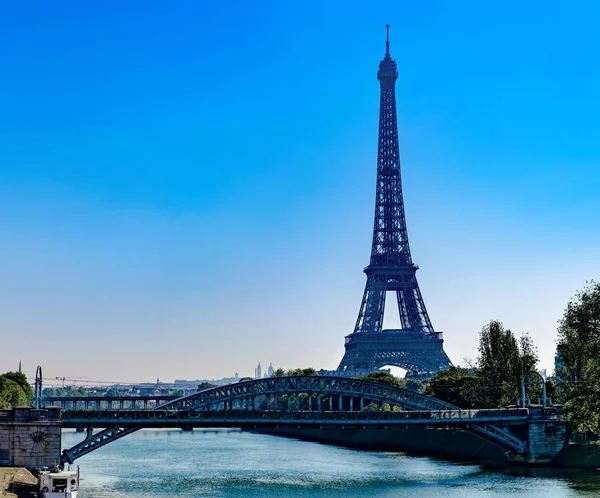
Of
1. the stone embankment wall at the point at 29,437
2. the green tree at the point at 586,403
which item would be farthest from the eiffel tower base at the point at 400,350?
the stone embankment wall at the point at 29,437

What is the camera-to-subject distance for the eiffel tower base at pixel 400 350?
149m

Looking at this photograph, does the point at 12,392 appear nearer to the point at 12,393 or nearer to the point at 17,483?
the point at 12,393

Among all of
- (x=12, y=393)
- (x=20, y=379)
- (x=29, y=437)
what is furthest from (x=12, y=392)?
(x=29, y=437)

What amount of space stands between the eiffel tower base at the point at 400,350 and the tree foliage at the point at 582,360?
69.0 meters

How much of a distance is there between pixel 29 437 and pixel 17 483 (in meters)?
8.84

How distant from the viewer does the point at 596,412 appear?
65.9 meters

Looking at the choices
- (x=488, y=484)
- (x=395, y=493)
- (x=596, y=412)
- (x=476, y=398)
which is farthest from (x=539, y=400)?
(x=395, y=493)

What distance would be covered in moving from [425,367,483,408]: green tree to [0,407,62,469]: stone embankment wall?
4592 centimetres

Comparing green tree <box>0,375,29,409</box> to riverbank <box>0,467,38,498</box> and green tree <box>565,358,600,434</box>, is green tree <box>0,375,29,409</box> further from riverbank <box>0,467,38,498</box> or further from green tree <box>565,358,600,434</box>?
green tree <box>565,358,600,434</box>

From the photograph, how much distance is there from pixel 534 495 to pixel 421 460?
24.5 m

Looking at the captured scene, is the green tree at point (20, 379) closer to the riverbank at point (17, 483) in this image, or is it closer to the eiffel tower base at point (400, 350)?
the eiffel tower base at point (400, 350)

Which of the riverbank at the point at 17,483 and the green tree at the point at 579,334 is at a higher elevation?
the green tree at the point at 579,334

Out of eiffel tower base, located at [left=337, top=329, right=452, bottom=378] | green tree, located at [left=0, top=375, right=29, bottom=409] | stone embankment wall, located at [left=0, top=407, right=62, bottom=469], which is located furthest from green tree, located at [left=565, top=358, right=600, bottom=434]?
eiffel tower base, located at [left=337, top=329, right=452, bottom=378]

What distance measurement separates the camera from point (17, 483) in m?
49.2
